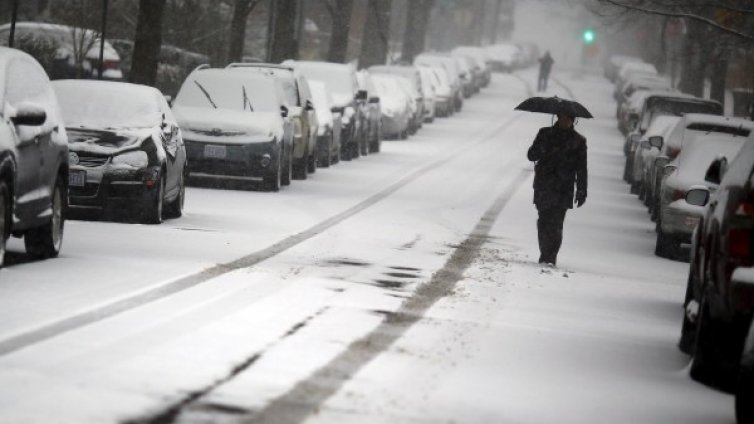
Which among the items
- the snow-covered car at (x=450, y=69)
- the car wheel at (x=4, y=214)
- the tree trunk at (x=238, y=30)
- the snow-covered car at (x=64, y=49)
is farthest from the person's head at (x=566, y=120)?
the snow-covered car at (x=450, y=69)

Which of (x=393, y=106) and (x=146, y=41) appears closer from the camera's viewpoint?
(x=146, y=41)

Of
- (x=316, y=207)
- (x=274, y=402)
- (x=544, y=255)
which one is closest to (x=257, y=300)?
(x=274, y=402)

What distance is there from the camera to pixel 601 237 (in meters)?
23.9

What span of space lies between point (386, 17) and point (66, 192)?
50.1 meters

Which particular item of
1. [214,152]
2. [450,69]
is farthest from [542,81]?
[214,152]

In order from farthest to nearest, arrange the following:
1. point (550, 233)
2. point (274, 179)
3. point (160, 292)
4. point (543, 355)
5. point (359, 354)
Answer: point (274, 179)
point (550, 233)
point (160, 292)
point (543, 355)
point (359, 354)

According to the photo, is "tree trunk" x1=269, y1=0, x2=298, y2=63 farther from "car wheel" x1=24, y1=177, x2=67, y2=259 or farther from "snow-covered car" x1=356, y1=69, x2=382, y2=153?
"car wheel" x1=24, y1=177, x2=67, y2=259

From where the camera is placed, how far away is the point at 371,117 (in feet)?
132

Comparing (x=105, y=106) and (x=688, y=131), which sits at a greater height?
(x=105, y=106)

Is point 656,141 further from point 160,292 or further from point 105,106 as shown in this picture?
point 160,292

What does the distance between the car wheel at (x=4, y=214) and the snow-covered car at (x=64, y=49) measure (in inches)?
1005

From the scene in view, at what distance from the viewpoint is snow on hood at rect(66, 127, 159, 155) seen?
19.4 metres

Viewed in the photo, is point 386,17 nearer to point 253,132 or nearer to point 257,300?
point 253,132

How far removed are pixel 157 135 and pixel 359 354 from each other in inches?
391
